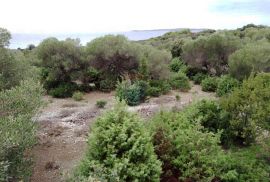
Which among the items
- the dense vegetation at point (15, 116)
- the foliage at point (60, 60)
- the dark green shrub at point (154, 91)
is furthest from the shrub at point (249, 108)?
the foliage at point (60, 60)

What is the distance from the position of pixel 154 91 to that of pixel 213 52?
368 inches

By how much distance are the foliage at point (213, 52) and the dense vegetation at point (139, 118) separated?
2197mm

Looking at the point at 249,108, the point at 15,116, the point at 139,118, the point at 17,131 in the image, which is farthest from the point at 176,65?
the point at 17,131

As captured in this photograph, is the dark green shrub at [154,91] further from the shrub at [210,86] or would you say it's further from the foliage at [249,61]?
the foliage at [249,61]

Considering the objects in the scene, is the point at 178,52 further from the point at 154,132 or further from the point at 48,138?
the point at 154,132

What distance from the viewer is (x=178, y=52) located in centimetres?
4294

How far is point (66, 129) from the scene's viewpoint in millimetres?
18938

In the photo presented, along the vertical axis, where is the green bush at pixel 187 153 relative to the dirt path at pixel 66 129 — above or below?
above

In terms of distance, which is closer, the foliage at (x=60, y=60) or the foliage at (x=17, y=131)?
the foliage at (x=17, y=131)

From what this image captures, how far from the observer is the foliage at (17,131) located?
9.88m

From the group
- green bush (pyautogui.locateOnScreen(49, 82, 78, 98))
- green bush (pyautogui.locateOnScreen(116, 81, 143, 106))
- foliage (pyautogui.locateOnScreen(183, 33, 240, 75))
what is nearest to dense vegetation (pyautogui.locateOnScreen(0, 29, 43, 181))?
green bush (pyautogui.locateOnScreen(116, 81, 143, 106))

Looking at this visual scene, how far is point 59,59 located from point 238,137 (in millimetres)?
14884

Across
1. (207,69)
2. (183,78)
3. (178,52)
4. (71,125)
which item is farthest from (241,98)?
(178,52)

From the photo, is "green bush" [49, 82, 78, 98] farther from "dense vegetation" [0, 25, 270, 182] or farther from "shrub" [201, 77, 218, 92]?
"shrub" [201, 77, 218, 92]
